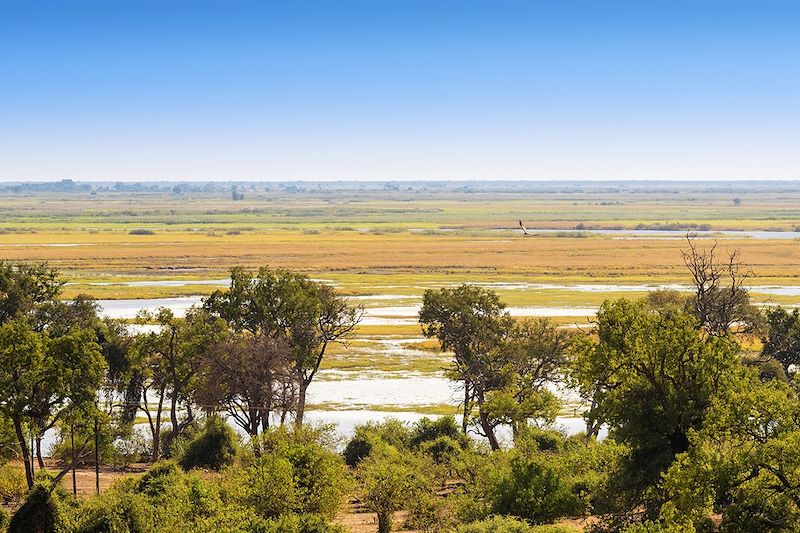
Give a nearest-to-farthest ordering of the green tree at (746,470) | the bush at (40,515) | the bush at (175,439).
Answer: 1. the green tree at (746,470)
2. the bush at (40,515)
3. the bush at (175,439)

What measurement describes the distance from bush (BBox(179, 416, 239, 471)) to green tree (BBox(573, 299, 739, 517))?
18859mm

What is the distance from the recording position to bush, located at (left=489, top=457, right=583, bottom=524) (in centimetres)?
2828

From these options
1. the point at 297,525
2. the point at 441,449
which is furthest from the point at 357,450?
the point at 297,525

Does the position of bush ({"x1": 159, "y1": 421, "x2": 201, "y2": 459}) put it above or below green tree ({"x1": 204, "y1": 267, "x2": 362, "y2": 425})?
below

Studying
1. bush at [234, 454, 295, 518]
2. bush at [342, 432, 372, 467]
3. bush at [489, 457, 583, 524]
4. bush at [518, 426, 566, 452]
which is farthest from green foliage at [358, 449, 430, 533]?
bush at [342, 432, 372, 467]

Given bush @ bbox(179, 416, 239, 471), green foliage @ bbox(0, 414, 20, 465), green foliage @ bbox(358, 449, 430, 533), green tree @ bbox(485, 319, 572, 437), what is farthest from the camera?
bush @ bbox(179, 416, 239, 471)

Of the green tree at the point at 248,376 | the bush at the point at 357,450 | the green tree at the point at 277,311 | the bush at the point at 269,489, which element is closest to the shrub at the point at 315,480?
the bush at the point at 269,489

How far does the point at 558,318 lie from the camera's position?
3221 inches

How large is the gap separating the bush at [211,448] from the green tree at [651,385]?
18.9 meters

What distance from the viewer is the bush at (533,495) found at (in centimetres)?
2828

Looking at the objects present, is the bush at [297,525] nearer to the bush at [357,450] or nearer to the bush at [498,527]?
the bush at [498,527]

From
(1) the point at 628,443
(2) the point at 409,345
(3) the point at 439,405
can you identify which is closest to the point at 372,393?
(3) the point at 439,405

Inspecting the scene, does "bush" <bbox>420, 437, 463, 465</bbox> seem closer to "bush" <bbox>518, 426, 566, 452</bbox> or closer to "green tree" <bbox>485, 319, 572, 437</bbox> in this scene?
"green tree" <bbox>485, 319, 572, 437</bbox>

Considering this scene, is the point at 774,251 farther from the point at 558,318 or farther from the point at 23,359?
the point at 23,359
